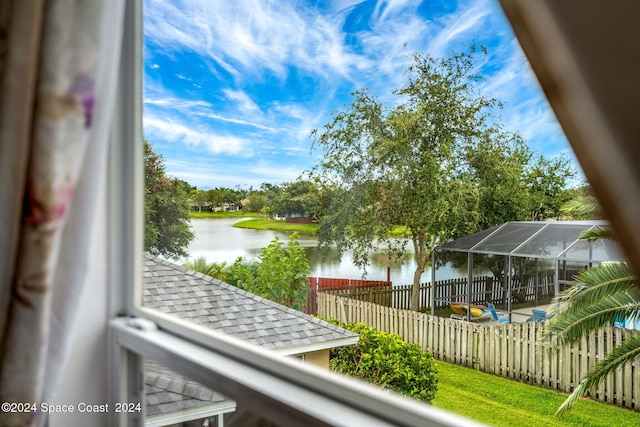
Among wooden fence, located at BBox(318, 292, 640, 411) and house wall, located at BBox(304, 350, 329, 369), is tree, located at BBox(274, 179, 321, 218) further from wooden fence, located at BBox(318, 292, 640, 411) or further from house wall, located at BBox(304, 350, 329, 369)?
house wall, located at BBox(304, 350, 329, 369)

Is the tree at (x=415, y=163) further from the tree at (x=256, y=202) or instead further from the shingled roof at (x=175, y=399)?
the shingled roof at (x=175, y=399)

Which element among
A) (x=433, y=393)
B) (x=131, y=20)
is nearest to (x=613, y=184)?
(x=433, y=393)

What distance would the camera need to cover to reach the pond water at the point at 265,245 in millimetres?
968

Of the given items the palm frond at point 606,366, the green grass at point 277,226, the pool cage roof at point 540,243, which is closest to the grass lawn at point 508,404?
the palm frond at point 606,366

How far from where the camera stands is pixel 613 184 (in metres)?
0.36

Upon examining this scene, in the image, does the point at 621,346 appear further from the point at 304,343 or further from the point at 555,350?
the point at 304,343

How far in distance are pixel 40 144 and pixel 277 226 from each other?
55 cm

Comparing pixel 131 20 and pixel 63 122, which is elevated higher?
pixel 131 20

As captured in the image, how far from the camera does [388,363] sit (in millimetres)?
1079

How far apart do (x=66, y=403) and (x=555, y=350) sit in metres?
1.52

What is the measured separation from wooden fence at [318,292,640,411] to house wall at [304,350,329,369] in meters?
0.11

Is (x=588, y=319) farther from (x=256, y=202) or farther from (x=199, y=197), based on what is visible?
(x=199, y=197)

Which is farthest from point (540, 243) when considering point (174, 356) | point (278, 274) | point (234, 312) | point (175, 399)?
point (175, 399)

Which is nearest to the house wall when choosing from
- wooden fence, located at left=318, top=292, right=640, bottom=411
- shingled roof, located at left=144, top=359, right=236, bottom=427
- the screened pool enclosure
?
wooden fence, located at left=318, top=292, right=640, bottom=411
